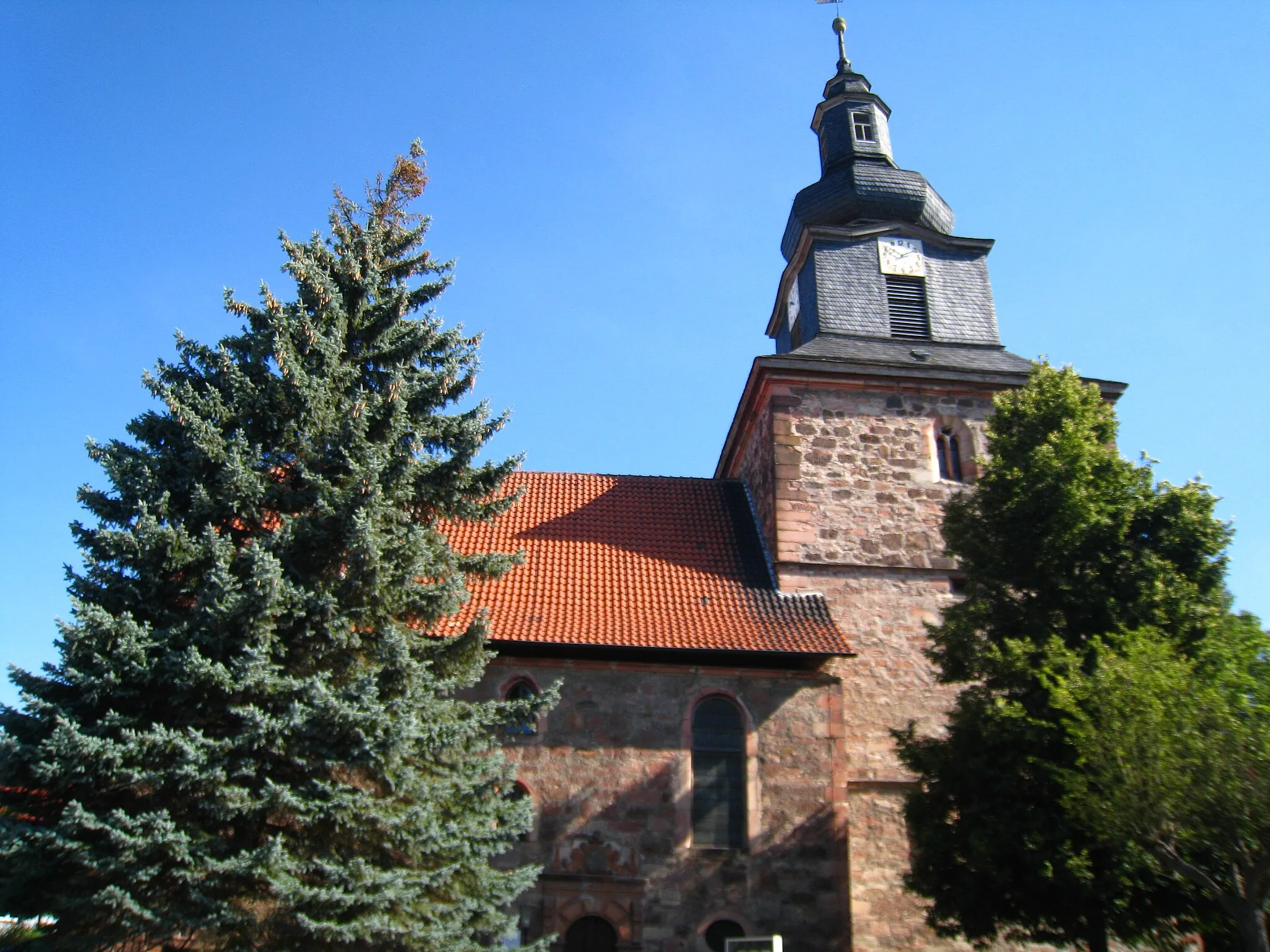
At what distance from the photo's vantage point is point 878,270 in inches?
705

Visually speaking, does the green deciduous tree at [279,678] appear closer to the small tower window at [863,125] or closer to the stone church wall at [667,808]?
the stone church wall at [667,808]

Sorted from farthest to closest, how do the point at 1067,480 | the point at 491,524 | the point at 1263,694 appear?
1. the point at 491,524
2. the point at 1067,480
3. the point at 1263,694

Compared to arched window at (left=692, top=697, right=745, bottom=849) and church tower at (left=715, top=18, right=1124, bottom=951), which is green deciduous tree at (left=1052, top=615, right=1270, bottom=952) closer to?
church tower at (left=715, top=18, right=1124, bottom=951)

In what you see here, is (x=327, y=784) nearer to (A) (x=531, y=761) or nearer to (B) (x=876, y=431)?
(A) (x=531, y=761)

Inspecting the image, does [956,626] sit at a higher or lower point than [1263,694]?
higher

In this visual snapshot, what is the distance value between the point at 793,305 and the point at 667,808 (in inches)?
420

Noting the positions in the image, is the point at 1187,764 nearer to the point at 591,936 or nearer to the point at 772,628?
the point at 772,628

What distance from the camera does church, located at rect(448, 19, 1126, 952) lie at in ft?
39.5

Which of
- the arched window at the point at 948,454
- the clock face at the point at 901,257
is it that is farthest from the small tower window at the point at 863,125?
the arched window at the point at 948,454

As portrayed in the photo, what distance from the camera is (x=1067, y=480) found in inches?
421

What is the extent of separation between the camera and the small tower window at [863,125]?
1991 centimetres

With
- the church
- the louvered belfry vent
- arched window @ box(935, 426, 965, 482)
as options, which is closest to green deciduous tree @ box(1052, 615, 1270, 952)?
the church

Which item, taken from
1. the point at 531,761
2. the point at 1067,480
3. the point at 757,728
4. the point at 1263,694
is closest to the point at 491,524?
the point at 531,761

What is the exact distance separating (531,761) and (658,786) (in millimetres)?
1674
